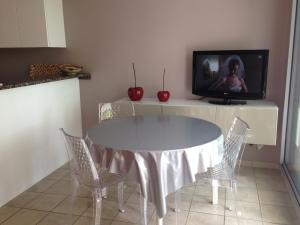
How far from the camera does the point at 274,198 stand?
259 cm

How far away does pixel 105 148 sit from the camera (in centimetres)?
178

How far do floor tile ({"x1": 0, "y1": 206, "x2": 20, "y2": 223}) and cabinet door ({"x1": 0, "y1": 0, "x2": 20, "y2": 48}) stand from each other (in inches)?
73.6

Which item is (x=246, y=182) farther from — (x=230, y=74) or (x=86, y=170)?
(x=86, y=170)

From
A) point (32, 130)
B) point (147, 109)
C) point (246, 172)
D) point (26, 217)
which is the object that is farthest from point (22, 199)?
point (246, 172)

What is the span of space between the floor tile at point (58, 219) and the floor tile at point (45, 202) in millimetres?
130

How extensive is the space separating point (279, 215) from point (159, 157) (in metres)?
1.36

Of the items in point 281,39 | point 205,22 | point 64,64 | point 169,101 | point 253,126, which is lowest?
point 253,126

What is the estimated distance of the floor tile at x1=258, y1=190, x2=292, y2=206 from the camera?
2.52m

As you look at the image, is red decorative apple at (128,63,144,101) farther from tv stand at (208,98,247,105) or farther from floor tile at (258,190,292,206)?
floor tile at (258,190,292,206)

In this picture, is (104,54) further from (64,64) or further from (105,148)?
(105,148)

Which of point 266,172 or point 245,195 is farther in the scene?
point 266,172

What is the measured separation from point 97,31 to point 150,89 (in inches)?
38.6

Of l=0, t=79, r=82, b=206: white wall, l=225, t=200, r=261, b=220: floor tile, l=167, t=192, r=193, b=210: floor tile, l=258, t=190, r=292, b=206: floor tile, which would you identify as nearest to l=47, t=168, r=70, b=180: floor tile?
l=0, t=79, r=82, b=206: white wall

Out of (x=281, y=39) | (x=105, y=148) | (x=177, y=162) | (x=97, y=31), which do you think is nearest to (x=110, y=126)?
(x=105, y=148)
